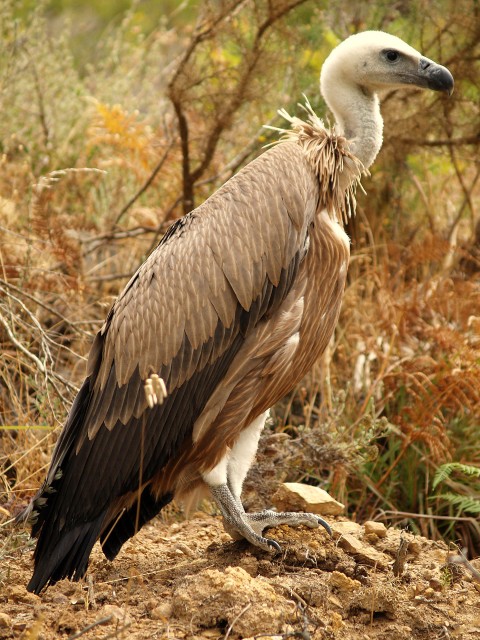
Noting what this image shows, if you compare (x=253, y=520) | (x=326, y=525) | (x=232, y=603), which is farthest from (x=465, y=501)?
(x=232, y=603)

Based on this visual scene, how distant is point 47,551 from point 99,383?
0.74 meters

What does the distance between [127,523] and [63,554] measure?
43cm

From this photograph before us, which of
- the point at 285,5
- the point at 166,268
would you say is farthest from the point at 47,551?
the point at 285,5

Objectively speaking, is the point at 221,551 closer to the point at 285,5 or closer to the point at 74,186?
the point at 285,5

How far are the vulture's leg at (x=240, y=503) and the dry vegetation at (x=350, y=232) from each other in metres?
0.75

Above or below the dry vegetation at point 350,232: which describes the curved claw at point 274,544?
below

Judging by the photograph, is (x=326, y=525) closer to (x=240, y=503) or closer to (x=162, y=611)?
(x=240, y=503)

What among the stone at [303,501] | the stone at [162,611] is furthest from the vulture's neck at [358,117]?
the stone at [162,611]

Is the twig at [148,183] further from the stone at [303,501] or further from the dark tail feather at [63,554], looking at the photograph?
the dark tail feather at [63,554]

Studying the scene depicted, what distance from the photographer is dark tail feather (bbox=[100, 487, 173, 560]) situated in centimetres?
399

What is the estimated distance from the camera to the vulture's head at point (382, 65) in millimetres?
4348

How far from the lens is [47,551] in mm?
3758

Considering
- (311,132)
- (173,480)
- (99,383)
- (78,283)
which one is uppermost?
(311,132)

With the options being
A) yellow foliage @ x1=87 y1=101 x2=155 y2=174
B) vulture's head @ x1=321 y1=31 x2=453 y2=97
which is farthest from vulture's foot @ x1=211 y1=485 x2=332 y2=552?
yellow foliage @ x1=87 y1=101 x2=155 y2=174
